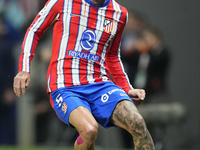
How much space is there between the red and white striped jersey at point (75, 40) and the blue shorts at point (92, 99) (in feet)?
0.18

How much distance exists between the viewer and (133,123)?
6.55ft

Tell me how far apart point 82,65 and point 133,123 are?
2.06ft

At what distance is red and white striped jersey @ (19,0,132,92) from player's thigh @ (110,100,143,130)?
319 millimetres

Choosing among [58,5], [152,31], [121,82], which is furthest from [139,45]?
[58,5]

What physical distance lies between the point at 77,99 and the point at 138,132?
0.50 m

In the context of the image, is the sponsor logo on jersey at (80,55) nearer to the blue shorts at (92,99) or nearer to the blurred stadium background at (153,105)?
the blue shorts at (92,99)

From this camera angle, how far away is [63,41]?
7.70ft

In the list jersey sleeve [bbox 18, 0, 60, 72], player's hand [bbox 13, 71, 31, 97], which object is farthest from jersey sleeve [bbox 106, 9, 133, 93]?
player's hand [bbox 13, 71, 31, 97]

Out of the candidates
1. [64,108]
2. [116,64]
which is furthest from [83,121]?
[116,64]

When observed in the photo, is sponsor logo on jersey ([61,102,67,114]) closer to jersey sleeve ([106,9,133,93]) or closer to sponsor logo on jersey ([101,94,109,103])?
sponsor logo on jersey ([101,94,109,103])

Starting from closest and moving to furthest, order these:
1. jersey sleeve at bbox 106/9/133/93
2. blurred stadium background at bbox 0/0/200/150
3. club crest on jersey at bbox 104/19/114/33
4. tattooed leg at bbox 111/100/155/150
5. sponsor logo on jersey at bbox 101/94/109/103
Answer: tattooed leg at bbox 111/100/155/150 → sponsor logo on jersey at bbox 101/94/109/103 → club crest on jersey at bbox 104/19/114/33 → jersey sleeve at bbox 106/9/133/93 → blurred stadium background at bbox 0/0/200/150

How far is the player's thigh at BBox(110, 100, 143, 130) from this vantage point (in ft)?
6.64

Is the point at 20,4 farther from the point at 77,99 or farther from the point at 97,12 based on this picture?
the point at 77,99

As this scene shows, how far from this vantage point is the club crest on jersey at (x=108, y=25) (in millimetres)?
2465
